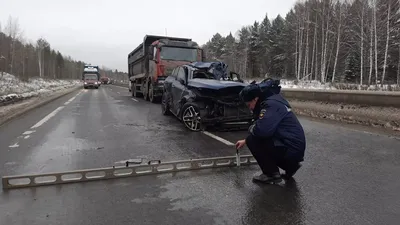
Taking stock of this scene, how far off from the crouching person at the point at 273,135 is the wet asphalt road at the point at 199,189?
0.28m

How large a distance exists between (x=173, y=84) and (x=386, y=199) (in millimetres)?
7928

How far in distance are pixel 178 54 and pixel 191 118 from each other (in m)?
8.97

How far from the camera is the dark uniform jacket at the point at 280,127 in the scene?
4.10m

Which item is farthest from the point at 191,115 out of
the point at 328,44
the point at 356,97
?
the point at 328,44

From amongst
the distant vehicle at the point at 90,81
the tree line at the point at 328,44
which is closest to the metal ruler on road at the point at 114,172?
the tree line at the point at 328,44

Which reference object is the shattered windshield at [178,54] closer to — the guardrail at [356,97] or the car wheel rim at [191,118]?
the guardrail at [356,97]

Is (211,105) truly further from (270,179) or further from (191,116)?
(270,179)

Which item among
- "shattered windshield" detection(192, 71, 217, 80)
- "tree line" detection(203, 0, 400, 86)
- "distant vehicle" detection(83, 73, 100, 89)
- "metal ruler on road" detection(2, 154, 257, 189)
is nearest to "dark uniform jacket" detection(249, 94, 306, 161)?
"metal ruler on road" detection(2, 154, 257, 189)

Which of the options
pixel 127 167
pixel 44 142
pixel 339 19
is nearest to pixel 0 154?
pixel 44 142

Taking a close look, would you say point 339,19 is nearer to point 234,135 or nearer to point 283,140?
point 234,135

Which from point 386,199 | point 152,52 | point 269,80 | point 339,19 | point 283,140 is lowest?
point 386,199

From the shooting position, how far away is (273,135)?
13.8 ft

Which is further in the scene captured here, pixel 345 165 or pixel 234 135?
pixel 234 135

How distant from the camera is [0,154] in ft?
19.7
